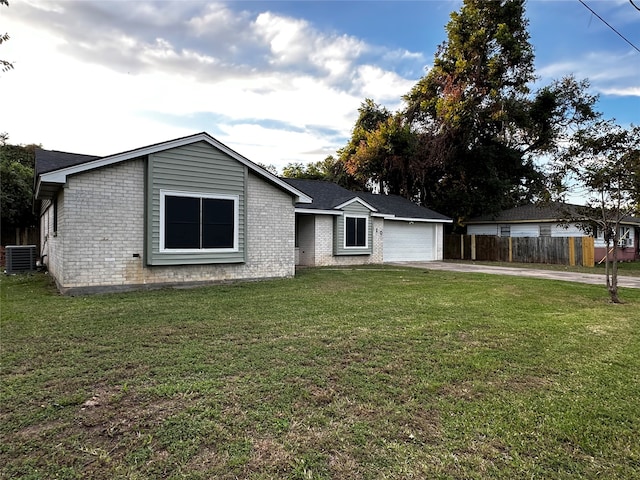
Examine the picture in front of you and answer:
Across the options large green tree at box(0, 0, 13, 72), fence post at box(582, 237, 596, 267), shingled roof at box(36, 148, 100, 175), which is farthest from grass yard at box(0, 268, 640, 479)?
fence post at box(582, 237, 596, 267)

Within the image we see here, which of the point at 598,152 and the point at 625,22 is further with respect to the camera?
the point at 598,152

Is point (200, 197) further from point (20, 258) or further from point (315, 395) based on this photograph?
point (20, 258)

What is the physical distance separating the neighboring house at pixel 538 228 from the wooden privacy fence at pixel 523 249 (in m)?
1.39

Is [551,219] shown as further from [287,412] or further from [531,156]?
[287,412]

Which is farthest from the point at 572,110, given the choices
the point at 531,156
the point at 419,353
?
the point at 419,353

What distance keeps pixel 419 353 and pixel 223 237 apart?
7.00 m

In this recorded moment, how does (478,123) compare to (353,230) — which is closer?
(353,230)

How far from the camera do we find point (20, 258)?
529 inches

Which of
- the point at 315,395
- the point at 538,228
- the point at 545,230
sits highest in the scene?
the point at 538,228

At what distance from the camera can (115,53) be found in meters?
9.98

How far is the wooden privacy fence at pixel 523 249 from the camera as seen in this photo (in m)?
19.5

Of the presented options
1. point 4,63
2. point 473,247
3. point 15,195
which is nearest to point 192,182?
point 4,63

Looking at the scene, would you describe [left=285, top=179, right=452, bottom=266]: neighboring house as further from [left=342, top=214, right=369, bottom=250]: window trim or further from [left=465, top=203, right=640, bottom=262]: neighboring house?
[left=465, top=203, right=640, bottom=262]: neighboring house

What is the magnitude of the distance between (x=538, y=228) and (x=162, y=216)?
869 inches
